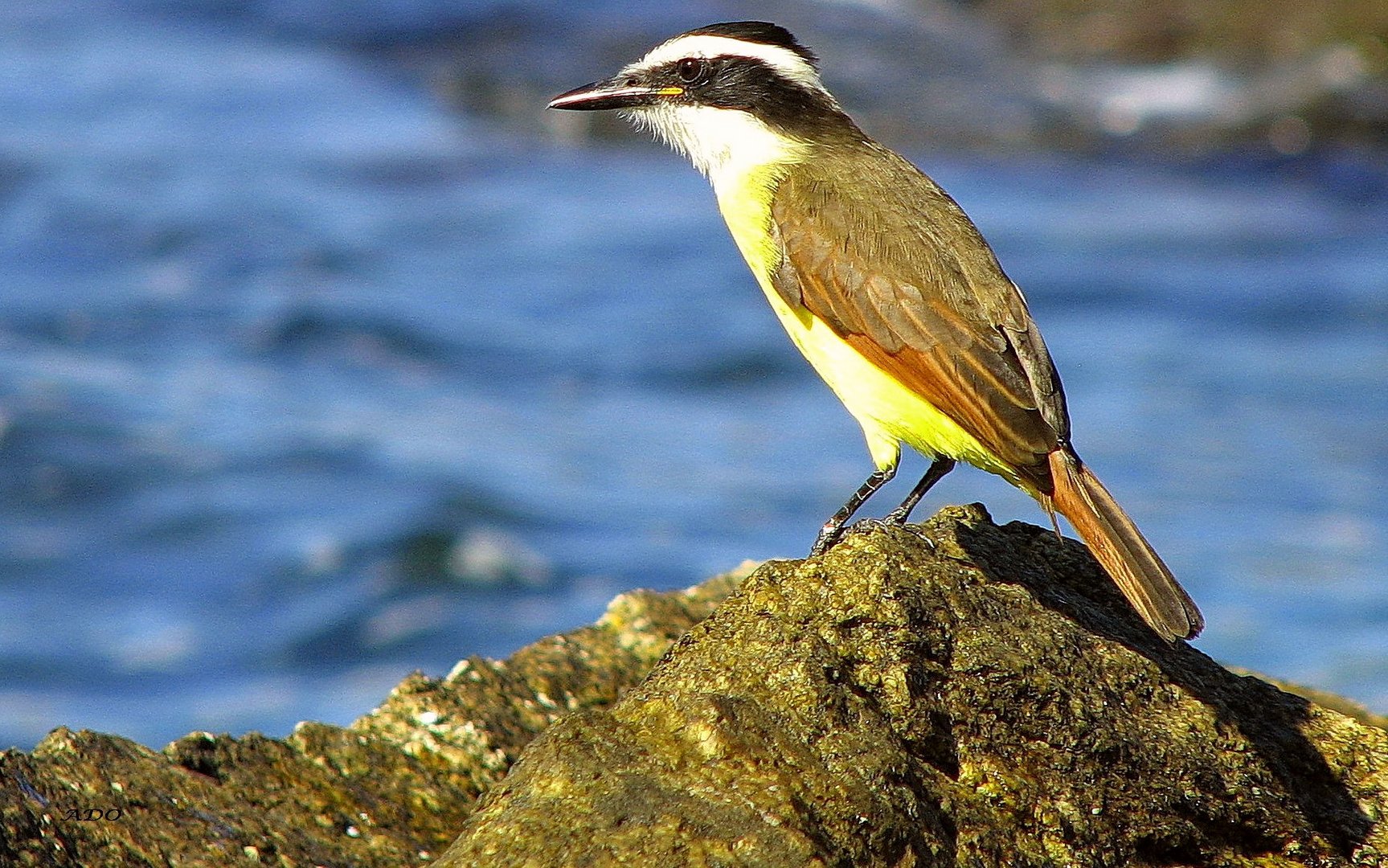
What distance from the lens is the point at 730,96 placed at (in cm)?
630

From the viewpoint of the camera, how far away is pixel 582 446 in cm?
1358

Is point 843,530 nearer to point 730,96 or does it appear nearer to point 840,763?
point 840,763

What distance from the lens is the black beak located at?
20.8ft

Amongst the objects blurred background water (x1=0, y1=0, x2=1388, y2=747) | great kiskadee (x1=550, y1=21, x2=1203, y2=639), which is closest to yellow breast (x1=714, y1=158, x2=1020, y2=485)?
great kiskadee (x1=550, y1=21, x2=1203, y2=639)

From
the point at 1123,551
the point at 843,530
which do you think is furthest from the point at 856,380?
the point at 1123,551

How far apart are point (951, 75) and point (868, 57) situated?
3.62 ft

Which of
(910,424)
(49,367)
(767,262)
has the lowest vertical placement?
(910,424)

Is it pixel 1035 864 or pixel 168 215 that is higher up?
pixel 168 215

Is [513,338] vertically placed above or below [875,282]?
above

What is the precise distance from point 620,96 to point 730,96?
A: 15.6 inches

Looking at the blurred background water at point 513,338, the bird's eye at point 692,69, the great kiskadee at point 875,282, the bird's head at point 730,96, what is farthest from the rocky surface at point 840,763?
the blurred background water at point 513,338

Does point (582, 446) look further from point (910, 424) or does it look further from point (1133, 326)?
point (910, 424)

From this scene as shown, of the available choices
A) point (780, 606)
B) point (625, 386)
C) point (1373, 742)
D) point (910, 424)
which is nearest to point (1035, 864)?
point (780, 606)

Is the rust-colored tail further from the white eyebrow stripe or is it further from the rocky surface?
the white eyebrow stripe
